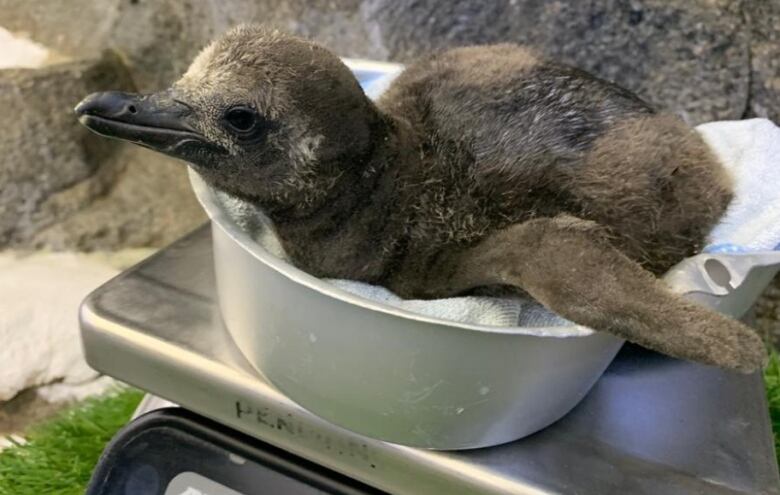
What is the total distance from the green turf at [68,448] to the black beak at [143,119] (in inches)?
21.0

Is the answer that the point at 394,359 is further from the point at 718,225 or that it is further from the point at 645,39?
the point at 645,39

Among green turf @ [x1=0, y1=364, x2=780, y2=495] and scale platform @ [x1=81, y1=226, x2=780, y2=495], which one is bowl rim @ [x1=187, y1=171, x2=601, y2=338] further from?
green turf @ [x1=0, y1=364, x2=780, y2=495]

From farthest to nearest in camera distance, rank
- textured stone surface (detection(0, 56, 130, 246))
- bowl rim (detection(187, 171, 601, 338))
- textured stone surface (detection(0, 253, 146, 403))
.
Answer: textured stone surface (detection(0, 56, 130, 246))
textured stone surface (detection(0, 253, 146, 403))
bowl rim (detection(187, 171, 601, 338))

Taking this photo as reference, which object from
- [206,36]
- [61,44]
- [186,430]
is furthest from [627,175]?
[61,44]

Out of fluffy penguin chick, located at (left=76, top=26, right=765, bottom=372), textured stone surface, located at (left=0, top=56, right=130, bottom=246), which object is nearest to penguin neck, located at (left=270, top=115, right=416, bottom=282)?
fluffy penguin chick, located at (left=76, top=26, right=765, bottom=372)

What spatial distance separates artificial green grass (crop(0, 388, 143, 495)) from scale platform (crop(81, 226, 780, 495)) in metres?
0.32

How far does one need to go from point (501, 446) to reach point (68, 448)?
598 mm

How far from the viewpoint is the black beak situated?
0.53m

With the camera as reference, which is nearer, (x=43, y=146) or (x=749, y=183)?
(x=749, y=183)

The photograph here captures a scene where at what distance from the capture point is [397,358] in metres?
0.49

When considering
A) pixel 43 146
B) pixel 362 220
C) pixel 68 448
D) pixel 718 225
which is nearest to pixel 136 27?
pixel 43 146

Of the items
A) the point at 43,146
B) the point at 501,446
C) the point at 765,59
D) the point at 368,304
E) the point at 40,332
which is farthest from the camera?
the point at 43,146

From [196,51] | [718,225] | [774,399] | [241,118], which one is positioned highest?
[241,118]

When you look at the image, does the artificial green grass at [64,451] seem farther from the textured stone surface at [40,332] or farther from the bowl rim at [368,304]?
the bowl rim at [368,304]
